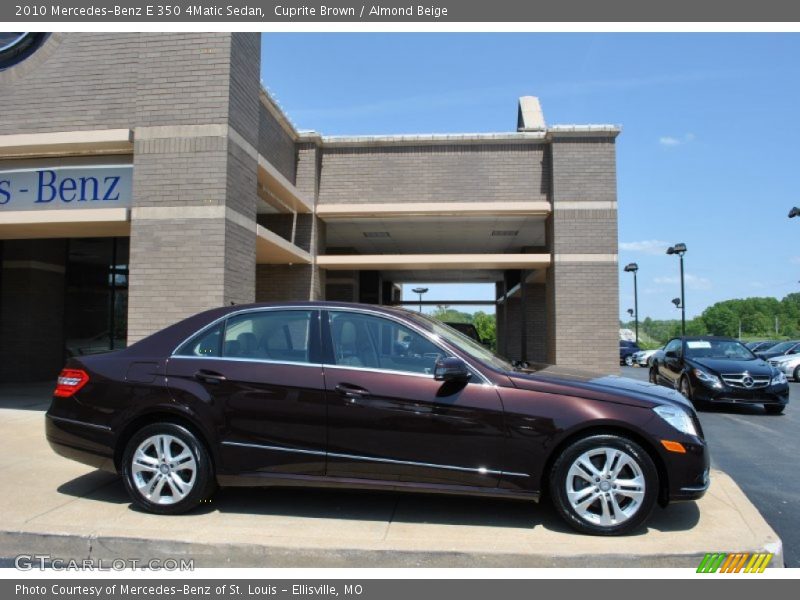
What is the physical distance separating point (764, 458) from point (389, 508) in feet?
16.3

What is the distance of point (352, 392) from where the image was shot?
4191 millimetres

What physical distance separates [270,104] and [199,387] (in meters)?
7.64

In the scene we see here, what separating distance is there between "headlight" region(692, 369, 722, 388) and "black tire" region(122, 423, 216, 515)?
9.41m

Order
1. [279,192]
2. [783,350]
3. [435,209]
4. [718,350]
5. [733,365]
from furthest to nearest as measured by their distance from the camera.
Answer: [783,350] < [435,209] < [718,350] < [279,192] < [733,365]

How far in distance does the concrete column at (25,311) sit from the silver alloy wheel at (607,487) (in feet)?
40.6

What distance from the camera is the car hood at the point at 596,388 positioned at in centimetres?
408

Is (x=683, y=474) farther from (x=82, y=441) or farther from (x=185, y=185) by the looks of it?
(x=185, y=185)

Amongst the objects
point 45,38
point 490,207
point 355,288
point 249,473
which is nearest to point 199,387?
point 249,473

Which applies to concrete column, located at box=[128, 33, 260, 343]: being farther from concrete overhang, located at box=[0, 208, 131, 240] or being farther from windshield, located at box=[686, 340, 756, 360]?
windshield, located at box=[686, 340, 756, 360]

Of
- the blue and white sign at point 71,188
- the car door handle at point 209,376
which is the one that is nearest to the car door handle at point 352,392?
the car door handle at point 209,376

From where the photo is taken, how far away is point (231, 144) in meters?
8.14

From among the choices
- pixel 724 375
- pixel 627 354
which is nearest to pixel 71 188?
pixel 724 375

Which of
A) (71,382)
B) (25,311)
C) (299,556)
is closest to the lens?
(299,556)

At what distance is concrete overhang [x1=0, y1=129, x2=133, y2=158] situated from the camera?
27.1ft
